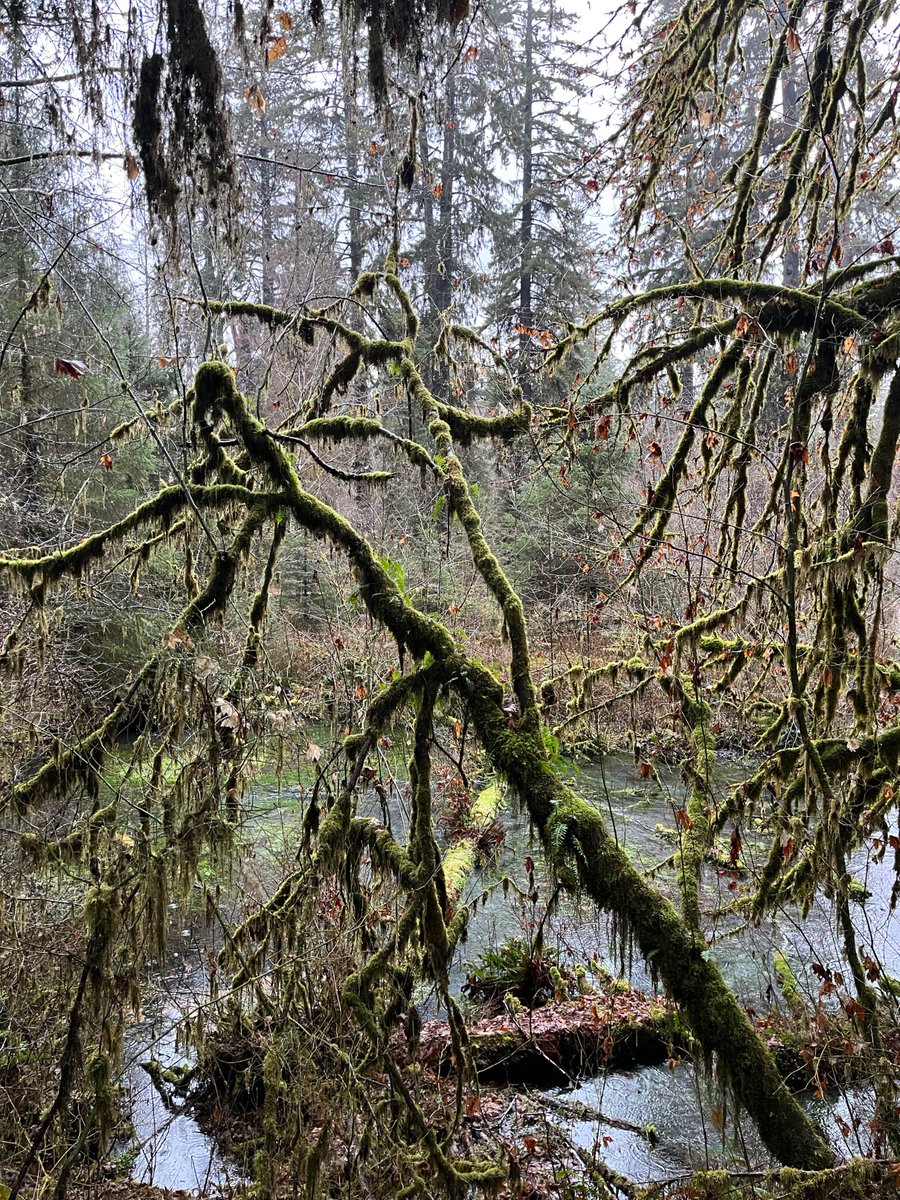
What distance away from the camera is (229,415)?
3539 millimetres

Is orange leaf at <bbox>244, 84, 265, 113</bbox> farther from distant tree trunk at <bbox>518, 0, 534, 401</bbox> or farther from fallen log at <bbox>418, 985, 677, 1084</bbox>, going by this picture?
distant tree trunk at <bbox>518, 0, 534, 401</bbox>

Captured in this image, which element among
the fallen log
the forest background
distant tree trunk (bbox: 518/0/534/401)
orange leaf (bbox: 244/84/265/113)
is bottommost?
the fallen log

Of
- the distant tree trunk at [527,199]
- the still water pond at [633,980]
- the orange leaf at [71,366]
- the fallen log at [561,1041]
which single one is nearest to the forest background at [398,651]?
the orange leaf at [71,366]

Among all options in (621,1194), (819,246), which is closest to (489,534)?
(819,246)

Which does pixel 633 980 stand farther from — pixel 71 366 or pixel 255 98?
pixel 255 98

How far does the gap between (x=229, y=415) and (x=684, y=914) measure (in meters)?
2.88

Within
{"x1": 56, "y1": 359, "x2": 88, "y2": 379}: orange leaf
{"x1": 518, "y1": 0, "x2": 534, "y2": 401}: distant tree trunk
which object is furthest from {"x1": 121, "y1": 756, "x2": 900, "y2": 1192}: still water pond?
{"x1": 518, "y1": 0, "x2": 534, "y2": 401}: distant tree trunk

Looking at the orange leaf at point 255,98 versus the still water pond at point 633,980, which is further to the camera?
the still water pond at point 633,980

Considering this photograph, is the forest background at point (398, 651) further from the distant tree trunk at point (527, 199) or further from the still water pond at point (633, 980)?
the distant tree trunk at point (527, 199)

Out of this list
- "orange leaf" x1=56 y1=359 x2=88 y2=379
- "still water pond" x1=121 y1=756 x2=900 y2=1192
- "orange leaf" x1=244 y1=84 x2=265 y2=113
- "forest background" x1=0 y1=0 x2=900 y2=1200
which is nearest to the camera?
"forest background" x1=0 y1=0 x2=900 y2=1200

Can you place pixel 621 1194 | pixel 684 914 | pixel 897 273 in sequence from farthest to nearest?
pixel 621 1194
pixel 897 273
pixel 684 914

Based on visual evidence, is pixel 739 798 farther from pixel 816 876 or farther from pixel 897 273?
pixel 897 273

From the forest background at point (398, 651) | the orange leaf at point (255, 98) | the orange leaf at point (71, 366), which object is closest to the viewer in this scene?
the forest background at point (398, 651)

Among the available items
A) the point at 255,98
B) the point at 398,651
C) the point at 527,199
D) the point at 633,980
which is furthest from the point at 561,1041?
the point at 527,199
